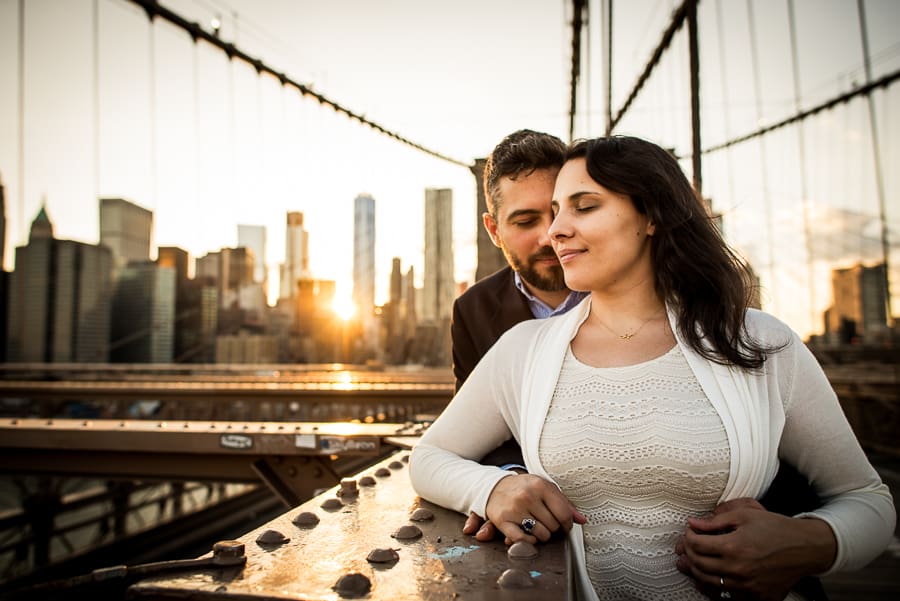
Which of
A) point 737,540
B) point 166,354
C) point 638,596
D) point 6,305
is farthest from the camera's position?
point 166,354

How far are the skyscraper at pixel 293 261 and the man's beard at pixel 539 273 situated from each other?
41.6ft

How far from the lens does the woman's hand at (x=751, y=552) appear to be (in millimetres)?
1044

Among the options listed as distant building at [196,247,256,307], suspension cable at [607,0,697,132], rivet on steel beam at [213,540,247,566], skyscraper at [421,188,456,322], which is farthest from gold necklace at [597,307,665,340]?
distant building at [196,247,256,307]

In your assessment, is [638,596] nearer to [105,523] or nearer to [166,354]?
[105,523]

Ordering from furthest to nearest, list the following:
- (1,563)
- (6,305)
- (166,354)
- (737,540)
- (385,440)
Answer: (166,354)
(6,305)
(1,563)
(385,440)
(737,540)

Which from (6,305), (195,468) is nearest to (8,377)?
(6,305)

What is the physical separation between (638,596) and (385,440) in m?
1.52

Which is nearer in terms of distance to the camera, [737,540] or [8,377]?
[737,540]

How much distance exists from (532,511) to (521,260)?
106 cm

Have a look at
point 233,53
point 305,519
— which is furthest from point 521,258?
point 233,53

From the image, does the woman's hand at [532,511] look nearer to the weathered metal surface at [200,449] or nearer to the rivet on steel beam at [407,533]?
the rivet on steel beam at [407,533]

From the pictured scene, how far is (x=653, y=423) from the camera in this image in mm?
1195

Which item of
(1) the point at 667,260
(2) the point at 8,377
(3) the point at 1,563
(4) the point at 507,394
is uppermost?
(1) the point at 667,260

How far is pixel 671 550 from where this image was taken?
118 cm
